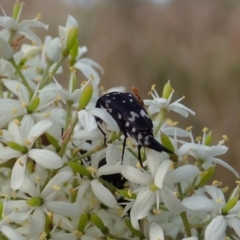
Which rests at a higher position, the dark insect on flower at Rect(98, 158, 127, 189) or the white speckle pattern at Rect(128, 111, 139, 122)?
the white speckle pattern at Rect(128, 111, 139, 122)

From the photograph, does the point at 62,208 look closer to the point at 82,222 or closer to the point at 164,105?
the point at 82,222

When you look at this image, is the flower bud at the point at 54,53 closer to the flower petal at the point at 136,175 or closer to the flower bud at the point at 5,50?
the flower bud at the point at 5,50

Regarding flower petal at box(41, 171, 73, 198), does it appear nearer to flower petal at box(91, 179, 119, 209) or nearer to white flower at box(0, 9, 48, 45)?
flower petal at box(91, 179, 119, 209)

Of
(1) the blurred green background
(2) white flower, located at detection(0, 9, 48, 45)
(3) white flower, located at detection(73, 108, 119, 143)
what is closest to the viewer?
(3) white flower, located at detection(73, 108, 119, 143)

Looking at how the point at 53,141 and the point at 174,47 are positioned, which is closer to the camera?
the point at 53,141

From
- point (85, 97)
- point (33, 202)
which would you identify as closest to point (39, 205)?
point (33, 202)

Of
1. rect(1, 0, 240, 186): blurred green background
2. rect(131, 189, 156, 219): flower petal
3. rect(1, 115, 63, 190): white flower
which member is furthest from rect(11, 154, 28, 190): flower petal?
rect(1, 0, 240, 186): blurred green background

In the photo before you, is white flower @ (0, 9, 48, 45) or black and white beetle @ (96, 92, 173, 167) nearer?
black and white beetle @ (96, 92, 173, 167)

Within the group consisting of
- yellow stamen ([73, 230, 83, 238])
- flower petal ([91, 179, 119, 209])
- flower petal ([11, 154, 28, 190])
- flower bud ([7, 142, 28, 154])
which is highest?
flower bud ([7, 142, 28, 154])
